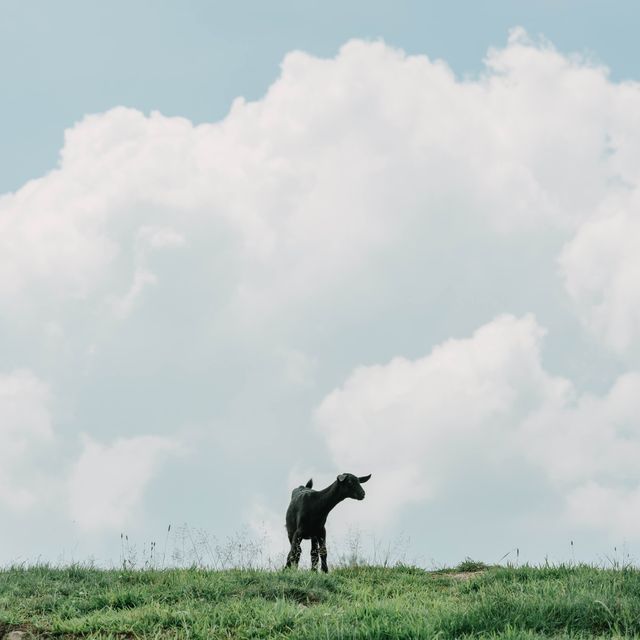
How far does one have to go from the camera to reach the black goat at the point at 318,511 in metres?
13.0

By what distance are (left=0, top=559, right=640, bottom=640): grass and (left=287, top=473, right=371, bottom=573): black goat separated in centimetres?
104

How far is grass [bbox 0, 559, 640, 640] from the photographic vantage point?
24.6 feet

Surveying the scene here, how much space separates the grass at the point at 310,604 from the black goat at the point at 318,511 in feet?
3.42

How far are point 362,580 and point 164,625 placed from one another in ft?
14.4

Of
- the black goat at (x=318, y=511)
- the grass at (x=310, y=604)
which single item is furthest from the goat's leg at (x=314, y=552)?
the grass at (x=310, y=604)

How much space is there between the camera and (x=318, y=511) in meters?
13.0

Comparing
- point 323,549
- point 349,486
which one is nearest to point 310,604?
point 323,549

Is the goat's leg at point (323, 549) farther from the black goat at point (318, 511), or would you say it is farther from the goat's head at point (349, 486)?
the goat's head at point (349, 486)

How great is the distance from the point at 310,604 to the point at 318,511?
3.59 meters

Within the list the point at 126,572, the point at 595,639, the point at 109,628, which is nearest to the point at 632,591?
the point at 595,639

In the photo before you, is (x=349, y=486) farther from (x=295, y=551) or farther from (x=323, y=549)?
(x=295, y=551)

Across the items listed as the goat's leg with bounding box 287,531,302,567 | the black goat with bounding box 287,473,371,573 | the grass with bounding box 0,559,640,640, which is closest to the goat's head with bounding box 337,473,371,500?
the black goat with bounding box 287,473,371,573

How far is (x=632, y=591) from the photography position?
9.25m

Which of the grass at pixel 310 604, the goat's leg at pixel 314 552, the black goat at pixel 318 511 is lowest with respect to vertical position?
the grass at pixel 310 604
